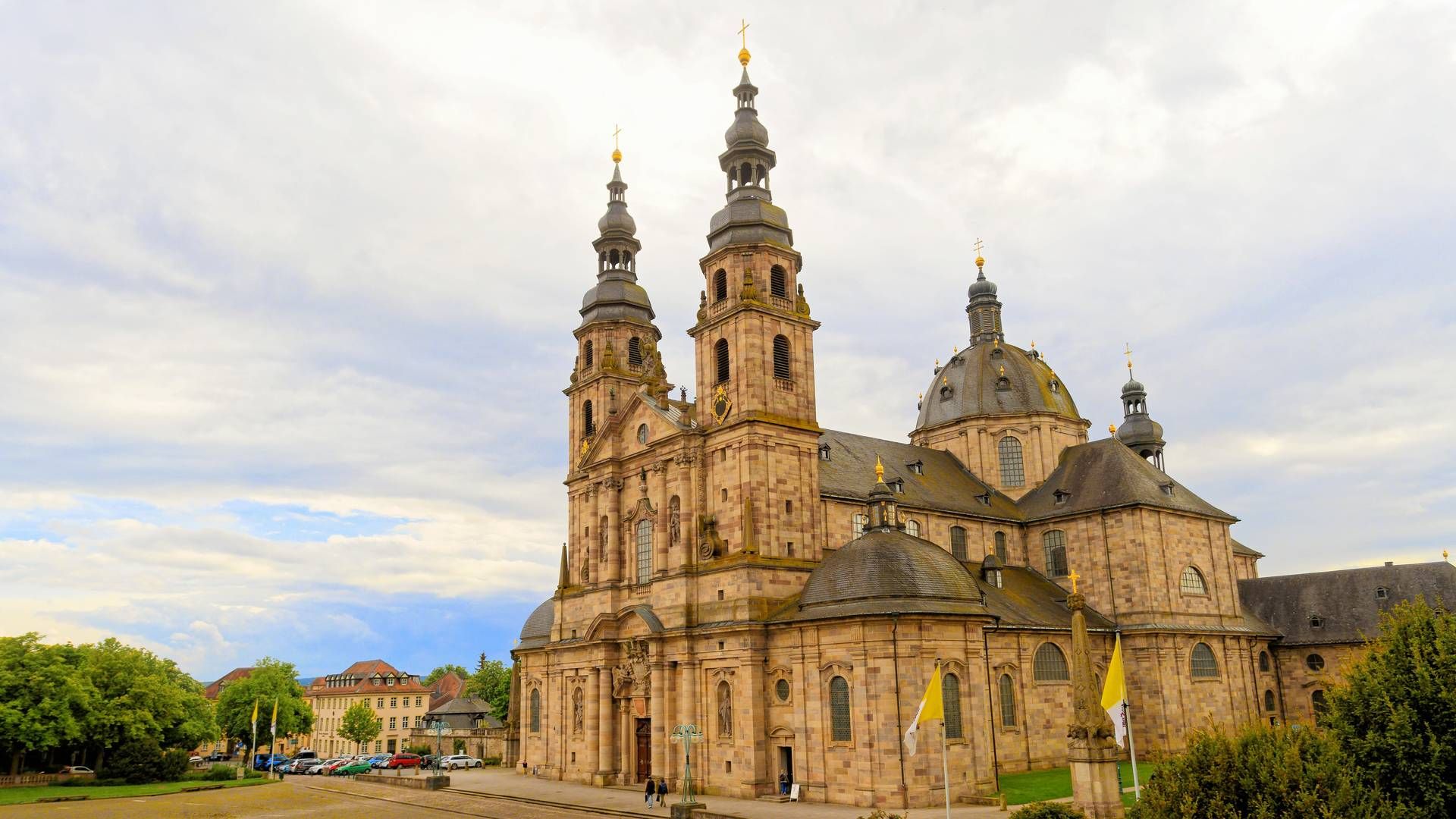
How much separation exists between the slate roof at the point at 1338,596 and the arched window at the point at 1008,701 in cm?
2300

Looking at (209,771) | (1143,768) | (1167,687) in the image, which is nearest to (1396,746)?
(1143,768)

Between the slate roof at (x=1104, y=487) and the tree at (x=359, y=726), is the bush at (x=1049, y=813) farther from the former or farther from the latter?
the tree at (x=359, y=726)

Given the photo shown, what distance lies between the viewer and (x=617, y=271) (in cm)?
6494

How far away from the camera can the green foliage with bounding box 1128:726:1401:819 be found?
1673 centimetres

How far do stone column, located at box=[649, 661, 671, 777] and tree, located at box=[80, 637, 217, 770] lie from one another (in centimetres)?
3313

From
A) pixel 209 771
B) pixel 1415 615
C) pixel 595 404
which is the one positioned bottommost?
pixel 209 771

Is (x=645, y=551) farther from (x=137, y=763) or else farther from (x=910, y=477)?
(x=137, y=763)

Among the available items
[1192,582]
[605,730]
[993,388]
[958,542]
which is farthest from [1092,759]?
[993,388]

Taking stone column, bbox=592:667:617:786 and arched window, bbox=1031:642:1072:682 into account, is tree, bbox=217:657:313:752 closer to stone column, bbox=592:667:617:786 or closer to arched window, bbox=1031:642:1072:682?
stone column, bbox=592:667:617:786

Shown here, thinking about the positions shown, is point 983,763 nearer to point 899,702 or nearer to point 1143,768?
point 899,702

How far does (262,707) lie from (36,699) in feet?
110

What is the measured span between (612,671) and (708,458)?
1267cm

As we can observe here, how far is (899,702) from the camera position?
136ft

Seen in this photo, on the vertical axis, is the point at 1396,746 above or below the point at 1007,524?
below
